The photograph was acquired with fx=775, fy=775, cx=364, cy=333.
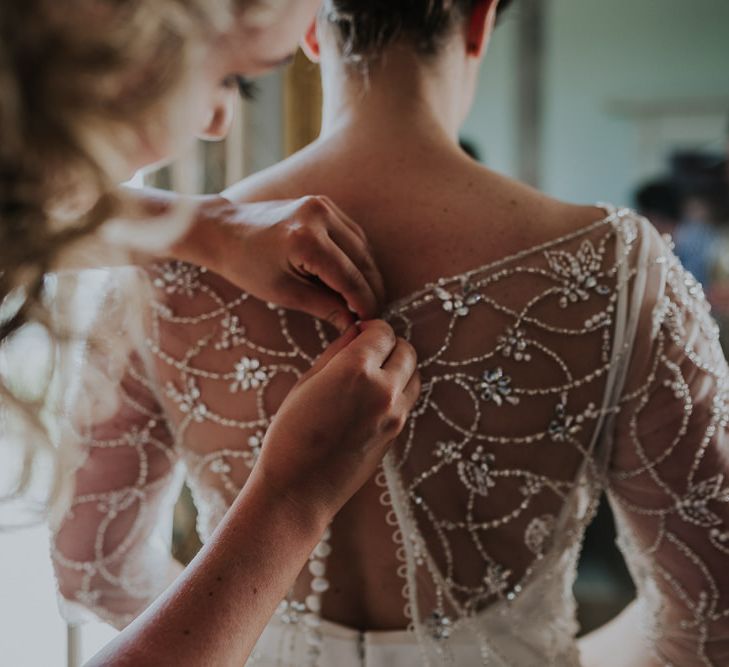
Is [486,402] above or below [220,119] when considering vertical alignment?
below

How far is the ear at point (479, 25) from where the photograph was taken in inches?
35.4

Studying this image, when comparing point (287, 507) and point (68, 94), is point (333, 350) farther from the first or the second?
point (68, 94)

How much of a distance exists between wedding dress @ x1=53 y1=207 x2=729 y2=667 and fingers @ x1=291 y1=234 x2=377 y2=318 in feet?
0.25

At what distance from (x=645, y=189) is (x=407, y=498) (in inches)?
185

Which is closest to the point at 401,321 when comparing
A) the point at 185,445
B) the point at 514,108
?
the point at 185,445

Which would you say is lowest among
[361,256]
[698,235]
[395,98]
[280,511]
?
[698,235]

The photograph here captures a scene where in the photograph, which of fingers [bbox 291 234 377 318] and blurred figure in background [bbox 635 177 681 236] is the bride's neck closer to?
fingers [bbox 291 234 377 318]

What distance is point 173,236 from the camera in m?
0.81

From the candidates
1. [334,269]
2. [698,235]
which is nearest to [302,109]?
[334,269]

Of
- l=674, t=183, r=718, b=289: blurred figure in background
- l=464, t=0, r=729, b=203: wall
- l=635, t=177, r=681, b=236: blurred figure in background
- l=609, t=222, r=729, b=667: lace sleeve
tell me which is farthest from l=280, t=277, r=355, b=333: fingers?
l=464, t=0, r=729, b=203: wall

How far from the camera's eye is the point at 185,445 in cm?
93

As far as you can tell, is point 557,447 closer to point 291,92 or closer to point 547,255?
point 547,255

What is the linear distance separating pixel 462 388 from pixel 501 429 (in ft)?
0.22

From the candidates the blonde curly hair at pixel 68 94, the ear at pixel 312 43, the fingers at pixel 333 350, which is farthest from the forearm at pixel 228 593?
the ear at pixel 312 43
